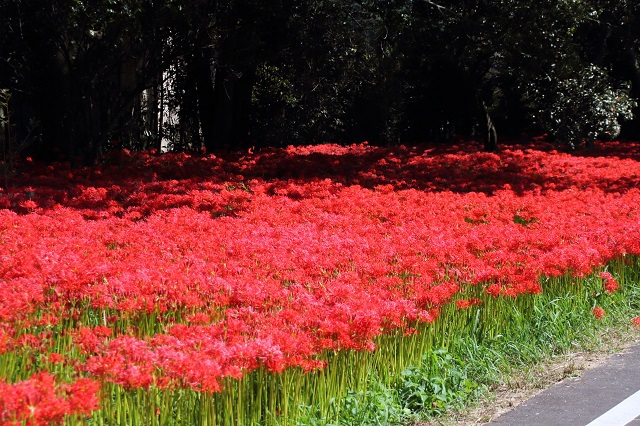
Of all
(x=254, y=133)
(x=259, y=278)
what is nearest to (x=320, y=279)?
(x=259, y=278)

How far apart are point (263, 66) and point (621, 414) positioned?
673 inches

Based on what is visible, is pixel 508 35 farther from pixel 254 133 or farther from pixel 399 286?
pixel 399 286

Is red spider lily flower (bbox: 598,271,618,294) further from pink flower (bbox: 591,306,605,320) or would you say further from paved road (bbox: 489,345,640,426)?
paved road (bbox: 489,345,640,426)

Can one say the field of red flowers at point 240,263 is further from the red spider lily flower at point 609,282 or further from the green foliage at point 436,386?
the green foliage at point 436,386

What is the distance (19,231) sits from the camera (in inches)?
319

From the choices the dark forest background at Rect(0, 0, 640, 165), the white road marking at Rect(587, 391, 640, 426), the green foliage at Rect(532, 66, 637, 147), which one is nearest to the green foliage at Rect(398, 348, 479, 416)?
the white road marking at Rect(587, 391, 640, 426)

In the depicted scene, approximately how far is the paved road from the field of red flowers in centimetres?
87

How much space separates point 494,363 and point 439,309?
1.76 ft

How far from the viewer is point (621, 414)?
4.86m

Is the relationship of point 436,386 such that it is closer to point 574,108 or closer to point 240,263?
point 240,263

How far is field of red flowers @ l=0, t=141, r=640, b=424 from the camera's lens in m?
4.34

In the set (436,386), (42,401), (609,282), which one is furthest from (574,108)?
(42,401)

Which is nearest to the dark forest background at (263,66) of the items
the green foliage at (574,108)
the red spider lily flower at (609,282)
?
the green foliage at (574,108)

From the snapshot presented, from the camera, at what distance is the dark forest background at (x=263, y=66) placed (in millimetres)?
14250
